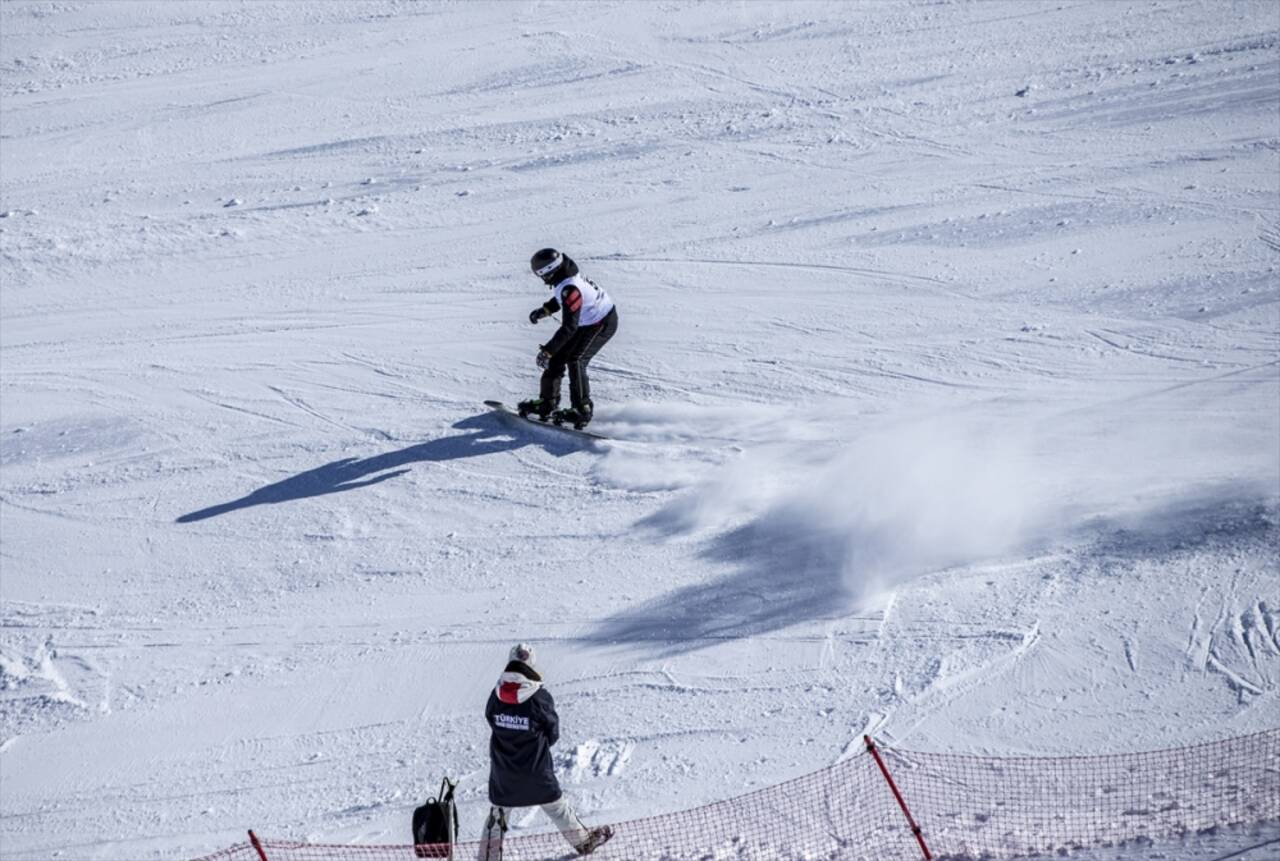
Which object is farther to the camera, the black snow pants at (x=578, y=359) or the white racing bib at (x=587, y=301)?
the black snow pants at (x=578, y=359)

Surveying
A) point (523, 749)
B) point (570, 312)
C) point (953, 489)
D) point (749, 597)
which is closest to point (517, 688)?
point (523, 749)

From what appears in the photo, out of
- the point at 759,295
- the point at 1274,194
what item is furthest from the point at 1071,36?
the point at 759,295

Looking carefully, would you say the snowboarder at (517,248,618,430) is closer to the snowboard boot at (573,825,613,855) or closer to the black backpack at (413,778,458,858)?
the snowboard boot at (573,825,613,855)

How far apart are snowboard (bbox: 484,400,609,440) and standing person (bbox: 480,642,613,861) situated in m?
4.99

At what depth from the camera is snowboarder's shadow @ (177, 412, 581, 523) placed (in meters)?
11.2

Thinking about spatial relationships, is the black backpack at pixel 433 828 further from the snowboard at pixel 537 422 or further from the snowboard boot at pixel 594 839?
the snowboard at pixel 537 422

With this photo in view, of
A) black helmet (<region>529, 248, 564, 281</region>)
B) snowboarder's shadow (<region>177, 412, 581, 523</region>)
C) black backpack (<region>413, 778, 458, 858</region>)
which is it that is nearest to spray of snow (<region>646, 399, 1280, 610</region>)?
snowboarder's shadow (<region>177, 412, 581, 523</region>)

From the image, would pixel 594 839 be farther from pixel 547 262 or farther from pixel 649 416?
pixel 649 416

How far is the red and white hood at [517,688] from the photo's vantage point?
251 inches

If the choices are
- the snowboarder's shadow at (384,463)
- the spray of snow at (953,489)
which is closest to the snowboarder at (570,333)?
the snowboarder's shadow at (384,463)

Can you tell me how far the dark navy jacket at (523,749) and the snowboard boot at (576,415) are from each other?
16.7 ft

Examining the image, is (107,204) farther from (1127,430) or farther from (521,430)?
(1127,430)

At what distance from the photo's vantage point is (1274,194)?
1427cm

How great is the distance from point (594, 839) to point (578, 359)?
5.01 metres
